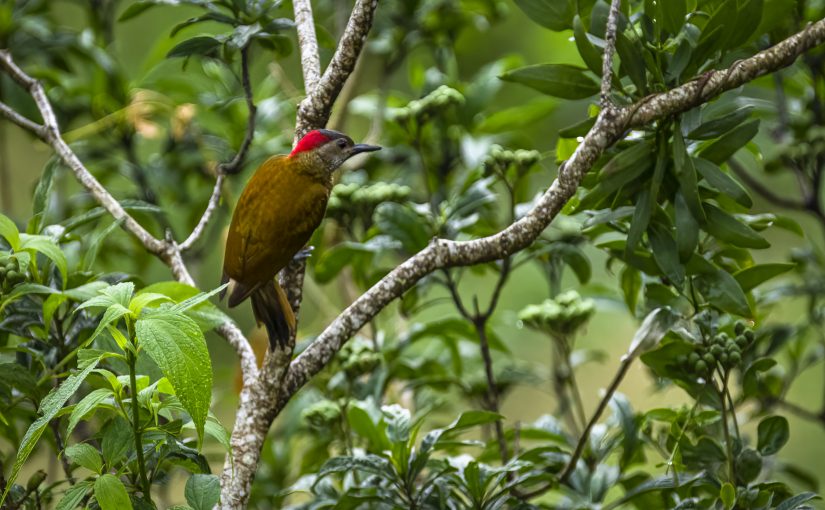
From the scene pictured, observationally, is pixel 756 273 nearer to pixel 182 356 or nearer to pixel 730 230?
pixel 730 230

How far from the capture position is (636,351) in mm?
1668

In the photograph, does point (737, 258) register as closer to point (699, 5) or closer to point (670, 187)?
point (670, 187)

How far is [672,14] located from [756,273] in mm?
496

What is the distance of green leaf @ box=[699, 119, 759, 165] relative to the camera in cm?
158

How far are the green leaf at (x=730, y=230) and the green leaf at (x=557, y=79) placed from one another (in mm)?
288

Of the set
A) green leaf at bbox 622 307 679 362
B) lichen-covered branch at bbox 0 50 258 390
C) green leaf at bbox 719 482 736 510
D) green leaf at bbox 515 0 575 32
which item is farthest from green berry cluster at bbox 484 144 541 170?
green leaf at bbox 719 482 736 510

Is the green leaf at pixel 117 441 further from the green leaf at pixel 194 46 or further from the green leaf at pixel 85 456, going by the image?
the green leaf at pixel 194 46

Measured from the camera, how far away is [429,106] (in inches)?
88.0

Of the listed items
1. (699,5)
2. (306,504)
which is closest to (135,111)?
(306,504)

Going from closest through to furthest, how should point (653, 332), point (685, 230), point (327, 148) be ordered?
point (685, 230) → point (653, 332) → point (327, 148)

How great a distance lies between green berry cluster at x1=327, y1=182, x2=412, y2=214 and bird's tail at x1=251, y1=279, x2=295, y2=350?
376 millimetres

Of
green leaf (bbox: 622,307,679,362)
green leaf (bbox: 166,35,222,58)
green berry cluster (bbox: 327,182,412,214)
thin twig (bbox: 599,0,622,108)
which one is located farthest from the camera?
green berry cluster (bbox: 327,182,412,214)

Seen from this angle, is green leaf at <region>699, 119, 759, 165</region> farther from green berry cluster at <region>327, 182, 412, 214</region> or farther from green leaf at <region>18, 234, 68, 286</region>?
green leaf at <region>18, 234, 68, 286</region>

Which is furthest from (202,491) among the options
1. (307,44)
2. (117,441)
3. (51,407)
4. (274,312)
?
(307,44)
